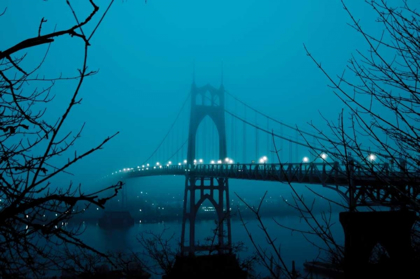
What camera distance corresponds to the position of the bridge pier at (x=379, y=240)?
6.93 ft

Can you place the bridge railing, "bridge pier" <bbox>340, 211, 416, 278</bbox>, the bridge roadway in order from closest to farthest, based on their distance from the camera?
"bridge pier" <bbox>340, 211, 416, 278</bbox>, the bridge roadway, the bridge railing

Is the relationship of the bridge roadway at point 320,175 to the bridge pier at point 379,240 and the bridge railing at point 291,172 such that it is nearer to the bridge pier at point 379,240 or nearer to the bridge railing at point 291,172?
the bridge railing at point 291,172

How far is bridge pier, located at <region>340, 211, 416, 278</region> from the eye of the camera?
83.1 inches

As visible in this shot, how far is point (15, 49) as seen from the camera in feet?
5.77

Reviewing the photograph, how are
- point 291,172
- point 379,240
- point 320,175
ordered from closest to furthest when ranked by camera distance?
point 379,240
point 320,175
point 291,172

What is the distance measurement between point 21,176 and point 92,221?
242ft

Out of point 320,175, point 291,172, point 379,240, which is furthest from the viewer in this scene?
point 291,172

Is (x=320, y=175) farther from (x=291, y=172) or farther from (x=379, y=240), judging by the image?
(x=379, y=240)

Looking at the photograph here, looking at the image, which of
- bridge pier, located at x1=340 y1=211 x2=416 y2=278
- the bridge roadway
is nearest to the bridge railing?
the bridge roadway

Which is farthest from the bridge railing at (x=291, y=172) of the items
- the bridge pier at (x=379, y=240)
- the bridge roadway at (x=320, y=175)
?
the bridge pier at (x=379, y=240)

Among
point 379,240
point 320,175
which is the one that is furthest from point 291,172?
point 379,240

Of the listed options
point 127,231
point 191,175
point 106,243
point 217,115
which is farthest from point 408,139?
point 127,231

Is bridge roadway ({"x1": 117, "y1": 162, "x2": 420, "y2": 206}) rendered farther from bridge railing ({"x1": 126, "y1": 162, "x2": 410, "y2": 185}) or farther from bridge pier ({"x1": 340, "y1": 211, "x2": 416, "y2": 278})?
bridge pier ({"x1": 340, "y1": 211, "x2": 416, "y2": 278})

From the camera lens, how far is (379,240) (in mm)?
2139
